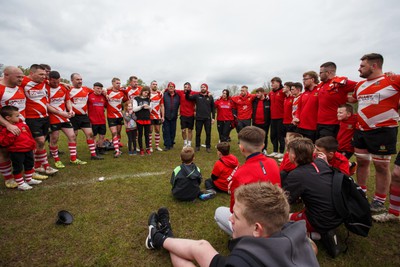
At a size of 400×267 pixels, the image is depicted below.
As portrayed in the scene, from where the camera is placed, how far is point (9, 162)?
4605mm

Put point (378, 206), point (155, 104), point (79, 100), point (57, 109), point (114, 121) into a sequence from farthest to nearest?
point (155, 104), point (114, 121), point (79, 100), point (57, 109), point (378, 206)

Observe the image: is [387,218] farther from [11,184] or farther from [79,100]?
[79,100]

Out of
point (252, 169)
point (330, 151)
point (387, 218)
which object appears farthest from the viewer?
point (330, 151)

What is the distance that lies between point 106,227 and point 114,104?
5255mm

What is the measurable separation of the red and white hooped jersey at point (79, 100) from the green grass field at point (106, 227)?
2.32 meters

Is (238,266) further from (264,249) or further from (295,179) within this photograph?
(295,179)

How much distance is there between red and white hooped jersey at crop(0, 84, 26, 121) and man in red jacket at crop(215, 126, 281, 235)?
5066mm

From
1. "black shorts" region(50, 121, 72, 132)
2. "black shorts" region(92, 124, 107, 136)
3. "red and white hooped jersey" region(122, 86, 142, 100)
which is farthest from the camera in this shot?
"red and white hooped jersey" region(122, 86, 142, 100)

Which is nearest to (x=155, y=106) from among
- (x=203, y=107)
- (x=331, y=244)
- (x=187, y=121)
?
(x=187, y=121)

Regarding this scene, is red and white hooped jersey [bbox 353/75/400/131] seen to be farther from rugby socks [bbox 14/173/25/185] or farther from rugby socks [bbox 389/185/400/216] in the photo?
rugby socks [bbox 14/173/25/185]

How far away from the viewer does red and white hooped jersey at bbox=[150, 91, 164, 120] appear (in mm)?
8281

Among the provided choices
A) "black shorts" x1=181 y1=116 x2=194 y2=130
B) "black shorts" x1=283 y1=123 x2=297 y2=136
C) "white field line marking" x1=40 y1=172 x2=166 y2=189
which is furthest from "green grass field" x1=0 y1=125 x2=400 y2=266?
"black shorts" x1=181 y1=116 x2=194 y2=130

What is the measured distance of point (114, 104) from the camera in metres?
7.52

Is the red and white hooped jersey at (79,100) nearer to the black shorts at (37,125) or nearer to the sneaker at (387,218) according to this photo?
the black shorts at (37,125)
